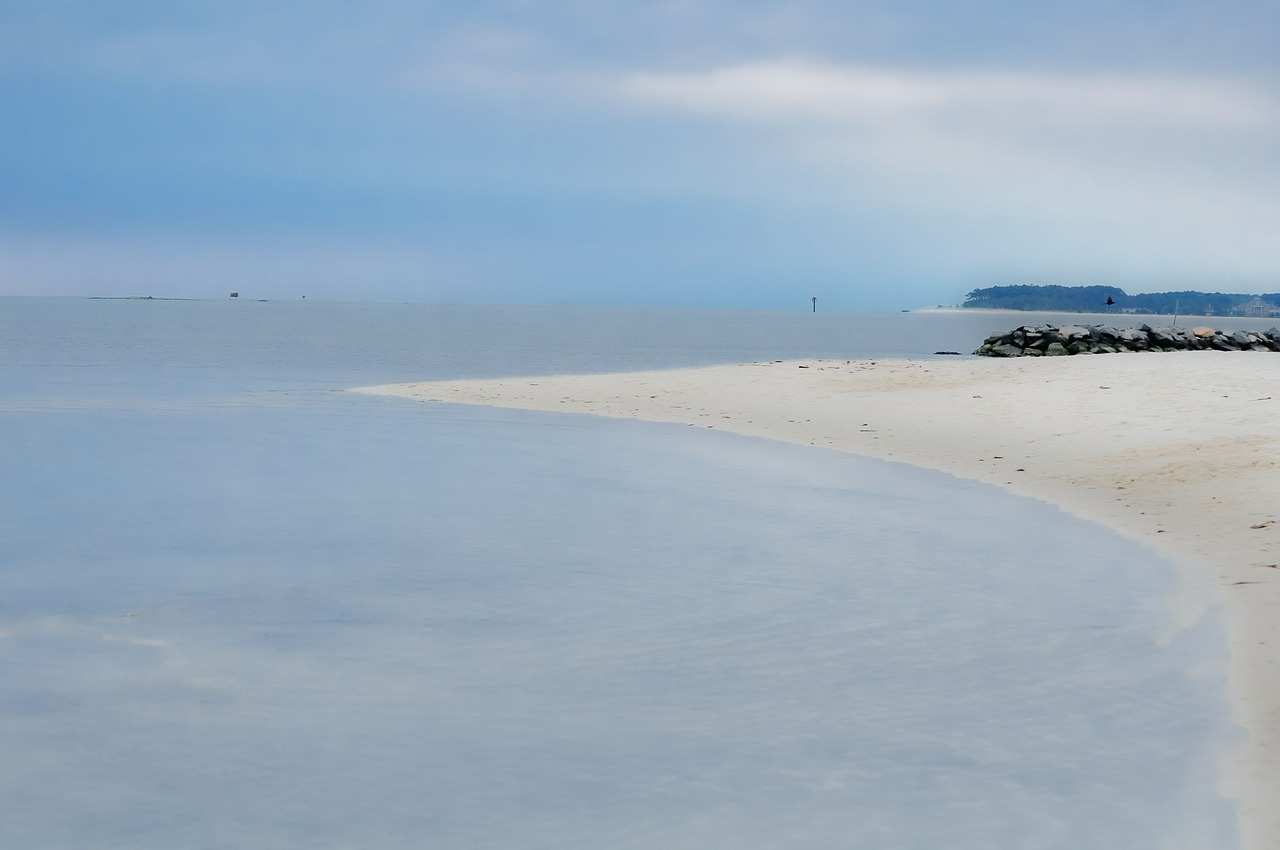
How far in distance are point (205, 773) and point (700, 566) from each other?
6106mm

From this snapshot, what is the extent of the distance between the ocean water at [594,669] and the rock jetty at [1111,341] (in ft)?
129

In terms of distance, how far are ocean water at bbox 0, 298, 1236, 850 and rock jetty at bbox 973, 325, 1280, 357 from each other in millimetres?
39235

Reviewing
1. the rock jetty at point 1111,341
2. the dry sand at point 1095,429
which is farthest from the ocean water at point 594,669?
the rock jetty at point 1111,341

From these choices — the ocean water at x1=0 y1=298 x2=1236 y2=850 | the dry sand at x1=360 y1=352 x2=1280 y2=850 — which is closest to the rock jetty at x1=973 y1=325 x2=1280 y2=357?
the dry sand at x1=360 y1=352 x2=1280 y2=850

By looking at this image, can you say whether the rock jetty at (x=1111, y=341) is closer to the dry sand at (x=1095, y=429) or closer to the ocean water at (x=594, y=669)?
the dry sand at (x=1095, y=429)

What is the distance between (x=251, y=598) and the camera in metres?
10.5

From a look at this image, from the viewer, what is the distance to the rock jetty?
5331 cm

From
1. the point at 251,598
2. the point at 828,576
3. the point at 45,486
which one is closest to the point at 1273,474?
the point at 828,576

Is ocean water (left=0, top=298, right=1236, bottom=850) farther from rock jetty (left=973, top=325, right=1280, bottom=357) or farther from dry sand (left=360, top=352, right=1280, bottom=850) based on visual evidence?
rock jetty (left=973, top=325, right=1280, bottom=357)

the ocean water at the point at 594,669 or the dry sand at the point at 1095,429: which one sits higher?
the dry sand at the point at 1095,429

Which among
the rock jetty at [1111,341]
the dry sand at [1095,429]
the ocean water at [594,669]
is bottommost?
the ocean water at [594,669]

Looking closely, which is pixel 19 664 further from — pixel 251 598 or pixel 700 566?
pixel 700 566

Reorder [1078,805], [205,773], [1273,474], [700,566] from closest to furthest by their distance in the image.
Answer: [1078,805]
[205,773]
[700,566]
[1273,474]

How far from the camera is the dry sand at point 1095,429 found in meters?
9.00
